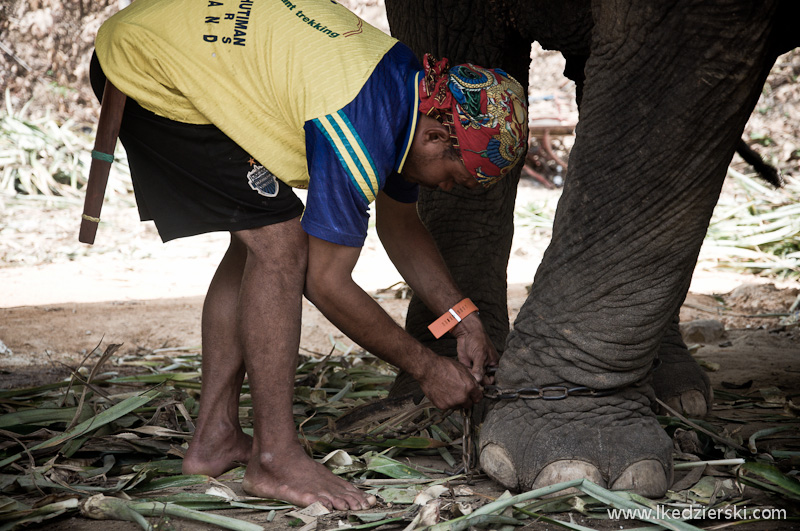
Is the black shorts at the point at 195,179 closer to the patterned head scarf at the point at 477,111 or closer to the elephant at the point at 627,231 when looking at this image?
the patterned head scarf at the point at 477,111

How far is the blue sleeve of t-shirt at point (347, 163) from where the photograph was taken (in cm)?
168

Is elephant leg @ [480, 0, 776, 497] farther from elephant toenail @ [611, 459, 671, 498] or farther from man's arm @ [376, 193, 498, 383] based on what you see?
man's arm @ [376, 193, 498, 383]

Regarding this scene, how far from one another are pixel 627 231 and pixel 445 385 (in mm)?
482

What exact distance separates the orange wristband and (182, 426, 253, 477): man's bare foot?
1.66ft

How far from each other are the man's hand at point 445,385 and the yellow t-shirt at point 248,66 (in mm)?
489

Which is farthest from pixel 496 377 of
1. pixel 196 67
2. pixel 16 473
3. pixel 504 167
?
pixel 16 473

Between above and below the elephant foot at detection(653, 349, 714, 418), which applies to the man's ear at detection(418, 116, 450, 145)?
above

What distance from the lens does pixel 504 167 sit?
6.17 feet

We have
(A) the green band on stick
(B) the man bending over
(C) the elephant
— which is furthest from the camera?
(A) the green band on stick

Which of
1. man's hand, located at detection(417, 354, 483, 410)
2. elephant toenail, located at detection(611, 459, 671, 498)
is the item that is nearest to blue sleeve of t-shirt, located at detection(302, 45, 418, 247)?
man's hand, located at detection(417, 354, 483, 410)

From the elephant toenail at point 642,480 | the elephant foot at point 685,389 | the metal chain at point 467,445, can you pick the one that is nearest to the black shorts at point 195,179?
the metal chain at point 467,445

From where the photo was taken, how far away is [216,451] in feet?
6.39

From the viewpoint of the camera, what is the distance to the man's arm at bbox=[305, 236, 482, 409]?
1742 mm

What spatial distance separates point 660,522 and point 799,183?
4894mm
